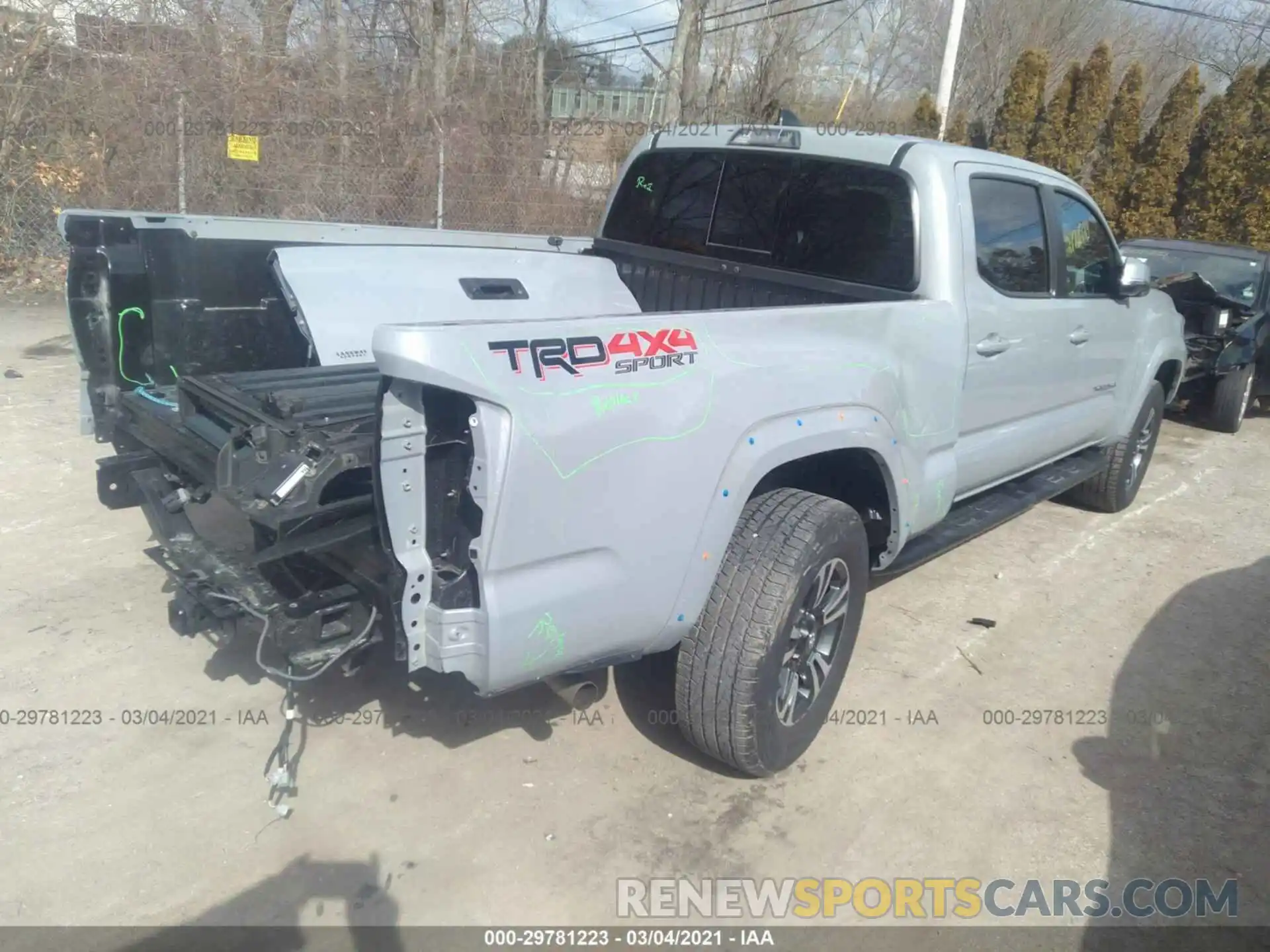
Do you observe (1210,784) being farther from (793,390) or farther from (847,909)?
(793,390)

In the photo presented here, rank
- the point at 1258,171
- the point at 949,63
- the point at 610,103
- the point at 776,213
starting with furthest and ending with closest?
the point at 610,103 → the point at 949,63 → the point at 1258,171 → the point at 776,213

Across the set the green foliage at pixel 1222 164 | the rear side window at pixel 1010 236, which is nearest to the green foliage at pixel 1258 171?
the green foliage at pixel 1222 164

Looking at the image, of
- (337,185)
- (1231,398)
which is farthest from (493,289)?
(337,185)

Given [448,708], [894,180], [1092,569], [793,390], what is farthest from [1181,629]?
[448,708]

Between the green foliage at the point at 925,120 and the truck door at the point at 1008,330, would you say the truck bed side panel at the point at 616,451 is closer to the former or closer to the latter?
the truck door at the point at 1008,330

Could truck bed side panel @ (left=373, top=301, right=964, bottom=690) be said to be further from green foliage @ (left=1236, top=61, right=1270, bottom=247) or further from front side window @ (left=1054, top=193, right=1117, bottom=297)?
green foliage @ (left=1236, top=61, right=1270, bottom=247)

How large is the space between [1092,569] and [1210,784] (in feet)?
6.93

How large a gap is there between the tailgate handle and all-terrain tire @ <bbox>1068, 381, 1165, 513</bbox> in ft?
12.8

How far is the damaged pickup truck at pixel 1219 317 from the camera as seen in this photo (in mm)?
8898

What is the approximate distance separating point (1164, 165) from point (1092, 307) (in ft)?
42.4

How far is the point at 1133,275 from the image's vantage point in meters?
5.06

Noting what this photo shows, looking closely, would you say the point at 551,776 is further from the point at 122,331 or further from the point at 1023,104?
the point at 1023,104

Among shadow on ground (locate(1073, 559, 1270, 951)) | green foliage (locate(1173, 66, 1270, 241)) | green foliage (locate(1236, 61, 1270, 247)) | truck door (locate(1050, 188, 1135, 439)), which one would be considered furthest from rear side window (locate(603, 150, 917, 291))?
green foliage (locate(1236, 61, 1270, 247))

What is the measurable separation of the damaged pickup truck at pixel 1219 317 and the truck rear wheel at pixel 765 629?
689 centimetres
